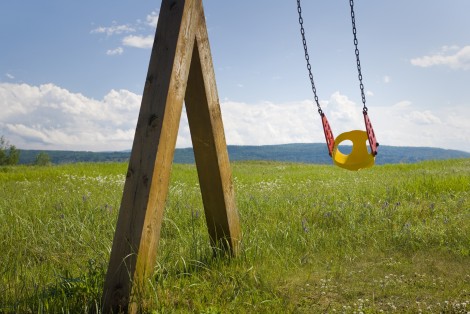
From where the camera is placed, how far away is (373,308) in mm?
→ 3855

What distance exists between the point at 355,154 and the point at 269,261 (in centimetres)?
222

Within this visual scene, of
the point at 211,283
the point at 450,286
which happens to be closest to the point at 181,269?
the point at 211,283

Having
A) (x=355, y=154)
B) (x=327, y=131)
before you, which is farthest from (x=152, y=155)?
(x=355, y=154)

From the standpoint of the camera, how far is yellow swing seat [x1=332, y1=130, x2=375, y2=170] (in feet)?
19.6

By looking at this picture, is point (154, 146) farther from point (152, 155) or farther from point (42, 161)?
point (42, 161)

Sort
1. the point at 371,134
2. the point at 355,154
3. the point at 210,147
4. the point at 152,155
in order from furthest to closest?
the point at 355,154
the point at 371,134
the point at 210,147
the point at 152,155

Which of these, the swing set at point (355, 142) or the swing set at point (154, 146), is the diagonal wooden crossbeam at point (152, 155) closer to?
the swing set at point (154, 146)

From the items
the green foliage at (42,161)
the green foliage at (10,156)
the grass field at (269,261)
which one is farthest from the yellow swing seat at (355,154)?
the green foliage at (10,156)

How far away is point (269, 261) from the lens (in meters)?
4.74

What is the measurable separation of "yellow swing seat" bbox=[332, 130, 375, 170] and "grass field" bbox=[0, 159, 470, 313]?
96cm

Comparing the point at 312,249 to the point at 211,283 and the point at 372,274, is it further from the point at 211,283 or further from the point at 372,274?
the point at 211,283

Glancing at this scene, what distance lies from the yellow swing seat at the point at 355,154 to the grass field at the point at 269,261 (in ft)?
3.15

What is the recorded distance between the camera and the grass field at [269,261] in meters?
3.72

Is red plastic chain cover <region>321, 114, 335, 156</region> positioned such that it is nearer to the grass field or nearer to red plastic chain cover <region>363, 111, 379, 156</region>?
red plastic chain cover <region>363, 111, 379, 156</region>
